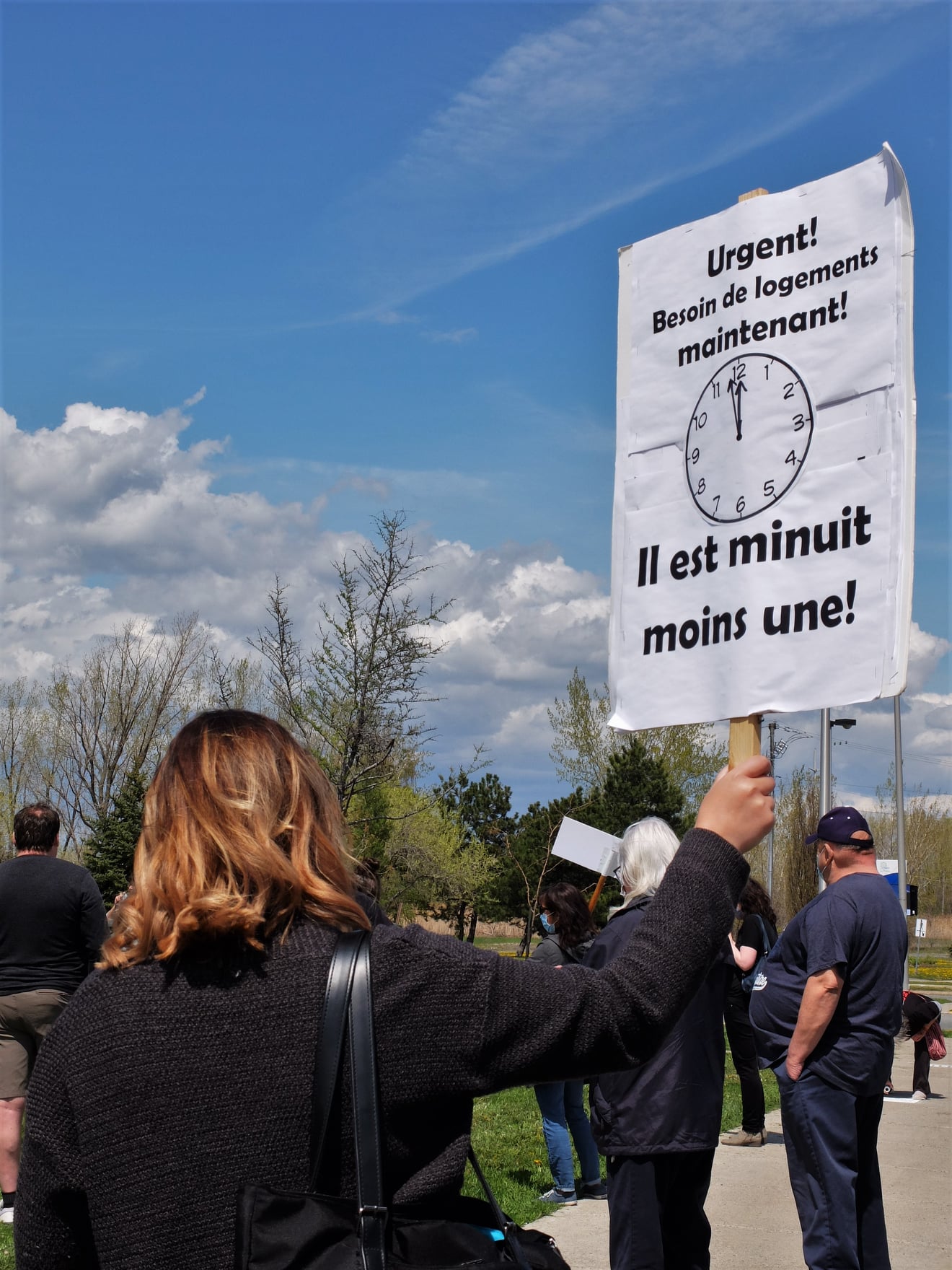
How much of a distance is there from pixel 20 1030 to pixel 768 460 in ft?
18.1

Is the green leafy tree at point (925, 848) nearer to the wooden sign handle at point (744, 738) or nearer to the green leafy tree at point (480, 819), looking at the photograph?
the green leafy tree at point (480, 819)

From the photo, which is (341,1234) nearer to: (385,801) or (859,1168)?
(859,1168)

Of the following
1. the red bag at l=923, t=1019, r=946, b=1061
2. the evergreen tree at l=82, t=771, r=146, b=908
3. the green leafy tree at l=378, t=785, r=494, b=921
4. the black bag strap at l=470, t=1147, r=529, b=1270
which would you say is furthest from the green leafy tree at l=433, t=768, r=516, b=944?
the black bag strap at l=470, t=1147, r=529, b=1270

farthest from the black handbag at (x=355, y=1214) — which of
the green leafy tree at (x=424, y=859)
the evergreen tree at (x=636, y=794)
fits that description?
the evergreen tree at (x=636, y=794)

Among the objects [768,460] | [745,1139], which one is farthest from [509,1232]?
[745,1139]

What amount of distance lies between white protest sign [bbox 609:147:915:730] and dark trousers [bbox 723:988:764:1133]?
6.77m

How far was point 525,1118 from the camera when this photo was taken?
9695 mm

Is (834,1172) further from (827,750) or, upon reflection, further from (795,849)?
(795,849)

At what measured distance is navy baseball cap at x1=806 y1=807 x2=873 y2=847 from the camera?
4.76 meters

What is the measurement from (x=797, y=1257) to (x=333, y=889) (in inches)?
213

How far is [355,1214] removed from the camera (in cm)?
152

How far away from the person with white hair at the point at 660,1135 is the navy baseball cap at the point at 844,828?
73cm

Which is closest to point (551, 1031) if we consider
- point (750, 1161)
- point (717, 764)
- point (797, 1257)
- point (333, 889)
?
point (333, 889)

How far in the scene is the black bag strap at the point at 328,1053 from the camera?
155cm
